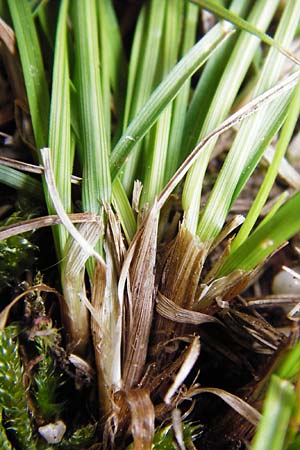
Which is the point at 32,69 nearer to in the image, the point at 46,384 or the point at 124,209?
the point at 124,209

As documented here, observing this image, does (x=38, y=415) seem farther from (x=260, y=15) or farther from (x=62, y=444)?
(x=260, y=15)

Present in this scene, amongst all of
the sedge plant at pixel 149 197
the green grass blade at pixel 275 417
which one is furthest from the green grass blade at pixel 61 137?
the green grass blade at pixel 275 417

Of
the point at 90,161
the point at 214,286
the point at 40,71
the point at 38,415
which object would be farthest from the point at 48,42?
the point at 38,415

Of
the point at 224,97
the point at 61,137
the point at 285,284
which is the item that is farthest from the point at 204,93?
the point at 285,284

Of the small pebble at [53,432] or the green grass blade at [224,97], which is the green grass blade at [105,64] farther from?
the small pebble at [53,432]

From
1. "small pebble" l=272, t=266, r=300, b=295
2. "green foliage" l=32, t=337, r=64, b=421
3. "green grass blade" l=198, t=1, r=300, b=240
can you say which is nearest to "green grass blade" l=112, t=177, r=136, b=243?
"green grass blade" l=198, t=1, r=300, b=240

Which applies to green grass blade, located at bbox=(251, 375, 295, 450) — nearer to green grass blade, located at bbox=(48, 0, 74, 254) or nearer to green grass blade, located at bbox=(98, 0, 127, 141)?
green grass blade, located at bbox=(48, 0, 74, 254)
